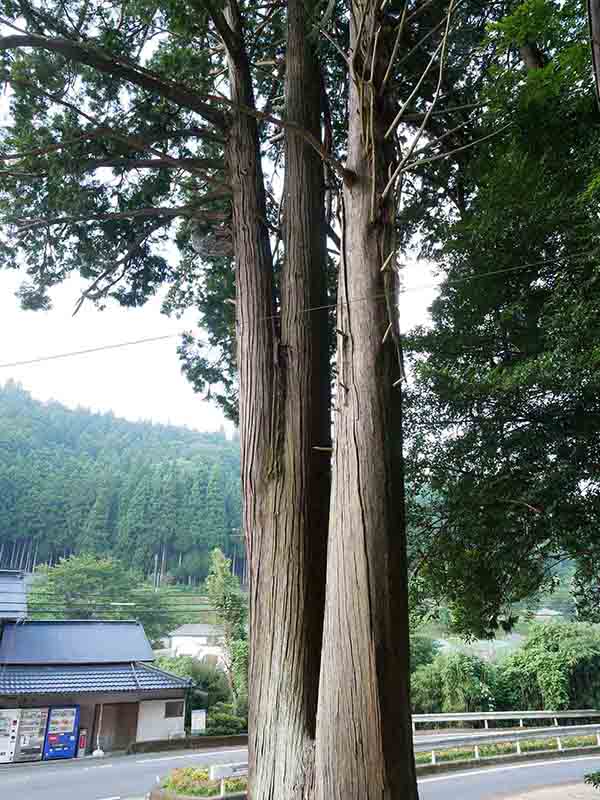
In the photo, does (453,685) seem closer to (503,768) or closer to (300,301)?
(503,768)

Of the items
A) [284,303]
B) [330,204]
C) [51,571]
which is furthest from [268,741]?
[51,571]

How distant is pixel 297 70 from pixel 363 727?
113 inches

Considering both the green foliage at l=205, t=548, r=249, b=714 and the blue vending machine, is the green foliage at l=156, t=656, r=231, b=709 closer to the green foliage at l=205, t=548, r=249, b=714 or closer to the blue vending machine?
the green foliage at l=205, t=548, r=249, b=714

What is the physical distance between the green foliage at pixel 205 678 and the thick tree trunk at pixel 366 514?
10407 millimetres

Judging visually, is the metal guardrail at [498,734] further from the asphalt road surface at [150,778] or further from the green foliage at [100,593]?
the green foliage at [100,593]

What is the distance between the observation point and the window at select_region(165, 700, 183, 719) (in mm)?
9125

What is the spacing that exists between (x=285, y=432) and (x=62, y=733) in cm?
835

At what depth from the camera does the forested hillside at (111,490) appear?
1255 centimetres

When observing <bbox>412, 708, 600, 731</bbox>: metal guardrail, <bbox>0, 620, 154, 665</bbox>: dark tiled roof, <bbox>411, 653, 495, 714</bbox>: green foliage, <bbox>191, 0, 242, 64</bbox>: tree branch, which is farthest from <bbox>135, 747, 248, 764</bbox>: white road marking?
<bbox>191, 0, 242, 64</bbox>: tree branch

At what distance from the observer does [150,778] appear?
6844 millimetres

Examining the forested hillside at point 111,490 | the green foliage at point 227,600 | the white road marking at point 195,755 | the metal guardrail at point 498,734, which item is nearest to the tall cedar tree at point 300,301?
the metal guardrail at point 498,734

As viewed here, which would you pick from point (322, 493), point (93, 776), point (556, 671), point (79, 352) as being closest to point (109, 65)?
point (79, 352)

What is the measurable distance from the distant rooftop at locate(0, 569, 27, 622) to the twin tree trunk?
8982mm

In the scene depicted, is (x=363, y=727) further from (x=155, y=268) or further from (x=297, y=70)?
(x=155, y=268)
